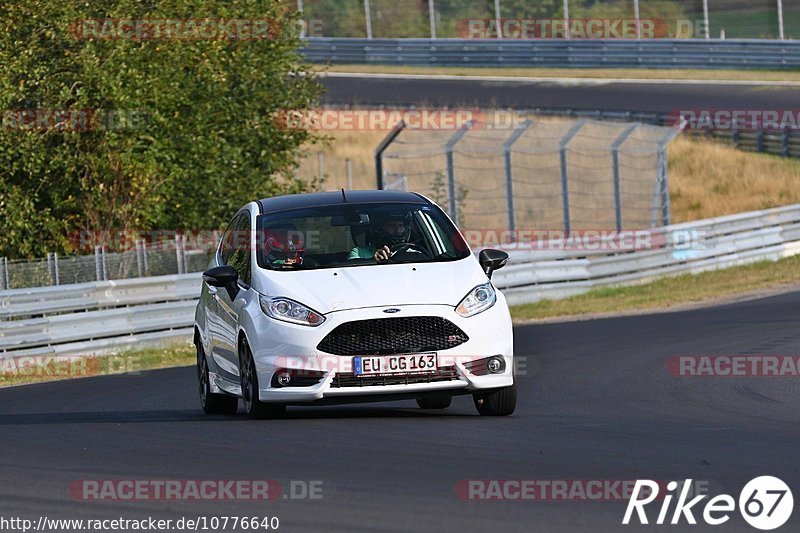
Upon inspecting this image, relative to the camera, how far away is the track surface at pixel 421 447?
22.7 feet

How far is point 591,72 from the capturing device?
46.3m

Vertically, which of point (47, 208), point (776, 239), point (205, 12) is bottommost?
point (776, 239)

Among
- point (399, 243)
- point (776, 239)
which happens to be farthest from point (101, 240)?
point (399, 243)

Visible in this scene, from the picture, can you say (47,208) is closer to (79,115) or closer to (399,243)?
(79,115)

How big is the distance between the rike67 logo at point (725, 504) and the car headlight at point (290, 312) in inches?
130

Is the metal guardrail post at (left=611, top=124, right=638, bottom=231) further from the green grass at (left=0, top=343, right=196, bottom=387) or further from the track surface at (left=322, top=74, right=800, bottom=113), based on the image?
the track surface at (left=322, top=74, right=800, bottom=113)

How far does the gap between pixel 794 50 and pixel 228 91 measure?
67.4 feet

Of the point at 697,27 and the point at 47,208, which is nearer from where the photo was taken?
the point at 47,208

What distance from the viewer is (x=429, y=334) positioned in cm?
1005

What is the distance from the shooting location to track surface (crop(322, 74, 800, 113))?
40156 mm

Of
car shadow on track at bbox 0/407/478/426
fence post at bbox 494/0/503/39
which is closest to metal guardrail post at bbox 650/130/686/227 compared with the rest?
fence post at bbox 494/0/503/39

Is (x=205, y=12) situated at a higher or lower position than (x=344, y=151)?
higher

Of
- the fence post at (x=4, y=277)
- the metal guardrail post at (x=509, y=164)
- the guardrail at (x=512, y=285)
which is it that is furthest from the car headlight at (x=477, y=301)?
the metal guardrail post at (x=509, y=164)

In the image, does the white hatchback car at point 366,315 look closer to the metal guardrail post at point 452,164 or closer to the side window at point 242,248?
the side window at point 242,248
